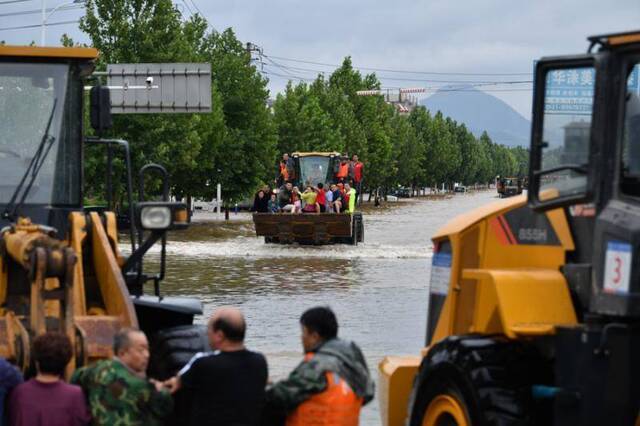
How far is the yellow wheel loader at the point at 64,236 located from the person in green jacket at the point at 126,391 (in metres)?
0.90

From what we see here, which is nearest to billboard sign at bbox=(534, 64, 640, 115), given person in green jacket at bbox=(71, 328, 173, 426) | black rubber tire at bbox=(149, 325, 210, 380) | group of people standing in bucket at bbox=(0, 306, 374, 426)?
group of people standing in bucket at bbox=(0, 306, 374, 426)

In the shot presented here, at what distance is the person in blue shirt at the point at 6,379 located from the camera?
650cm

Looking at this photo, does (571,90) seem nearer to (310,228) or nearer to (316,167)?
(310,228)

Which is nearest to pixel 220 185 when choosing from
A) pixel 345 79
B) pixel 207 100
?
pixel 207 100

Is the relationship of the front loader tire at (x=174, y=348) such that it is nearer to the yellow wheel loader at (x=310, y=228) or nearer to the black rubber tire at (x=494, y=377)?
the black rubber tire at (x=494, y=377)

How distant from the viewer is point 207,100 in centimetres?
2639

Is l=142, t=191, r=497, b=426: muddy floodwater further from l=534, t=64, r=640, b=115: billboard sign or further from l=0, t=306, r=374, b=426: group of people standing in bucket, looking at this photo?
l=534, t=64, r=640, b=115: billboard sign

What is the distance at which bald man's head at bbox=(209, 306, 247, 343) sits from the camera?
247 inches

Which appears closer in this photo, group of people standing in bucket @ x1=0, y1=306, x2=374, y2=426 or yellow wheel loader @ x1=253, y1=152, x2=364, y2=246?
group of people standing in bucket @ x1=0, y1=306, x2=374, y2=426

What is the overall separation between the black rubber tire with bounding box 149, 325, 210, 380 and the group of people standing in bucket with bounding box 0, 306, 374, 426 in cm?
142

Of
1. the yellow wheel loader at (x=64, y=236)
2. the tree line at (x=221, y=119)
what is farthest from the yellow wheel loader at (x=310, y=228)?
the yellow wheel loader at (x=64, y=236)

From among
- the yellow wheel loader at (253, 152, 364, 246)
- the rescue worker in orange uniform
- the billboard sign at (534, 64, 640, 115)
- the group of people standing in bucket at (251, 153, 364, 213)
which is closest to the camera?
the billboard sign at (534, 64, 640, 115)

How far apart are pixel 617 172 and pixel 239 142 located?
148 ft

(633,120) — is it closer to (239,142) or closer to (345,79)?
(239,142)
